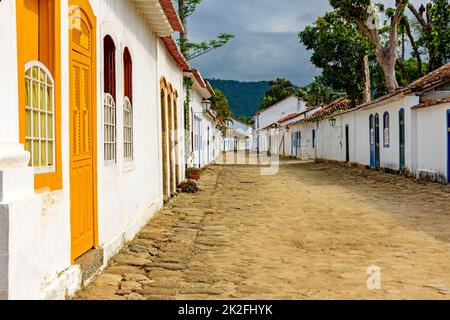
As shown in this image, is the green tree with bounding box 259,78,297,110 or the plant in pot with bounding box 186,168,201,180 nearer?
the plant in pot with bounding box 186,168,201,180

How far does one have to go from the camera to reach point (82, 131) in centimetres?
566

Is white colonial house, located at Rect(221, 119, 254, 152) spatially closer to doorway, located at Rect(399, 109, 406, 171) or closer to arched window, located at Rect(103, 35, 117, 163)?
doorway, located at Rect(399, 109, 406, 171)

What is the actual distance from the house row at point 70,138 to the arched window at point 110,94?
0.04 feet

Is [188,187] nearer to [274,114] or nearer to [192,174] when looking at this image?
[192,174]

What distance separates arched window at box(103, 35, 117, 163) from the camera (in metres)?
6.89

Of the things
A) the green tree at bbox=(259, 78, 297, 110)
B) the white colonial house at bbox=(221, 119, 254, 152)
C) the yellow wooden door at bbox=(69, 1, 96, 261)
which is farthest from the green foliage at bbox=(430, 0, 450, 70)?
the green tree at bbox=(259, 78, 297, 110)

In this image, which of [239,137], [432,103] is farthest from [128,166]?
[239,137]

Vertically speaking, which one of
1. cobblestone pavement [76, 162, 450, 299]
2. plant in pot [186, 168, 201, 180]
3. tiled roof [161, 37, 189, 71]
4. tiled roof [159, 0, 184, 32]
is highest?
tiled roof [159, 0, 184, 32]

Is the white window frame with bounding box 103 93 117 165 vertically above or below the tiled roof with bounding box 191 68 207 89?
below

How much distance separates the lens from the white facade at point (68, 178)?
3508 mm

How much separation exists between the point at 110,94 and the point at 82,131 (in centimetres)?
148

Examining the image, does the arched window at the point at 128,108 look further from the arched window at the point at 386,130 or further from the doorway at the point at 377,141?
the doorway at the point at 377,141

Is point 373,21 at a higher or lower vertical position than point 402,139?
higher

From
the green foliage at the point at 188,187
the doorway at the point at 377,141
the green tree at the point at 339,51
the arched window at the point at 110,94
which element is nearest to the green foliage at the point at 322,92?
the green tree at the point at 339,51
